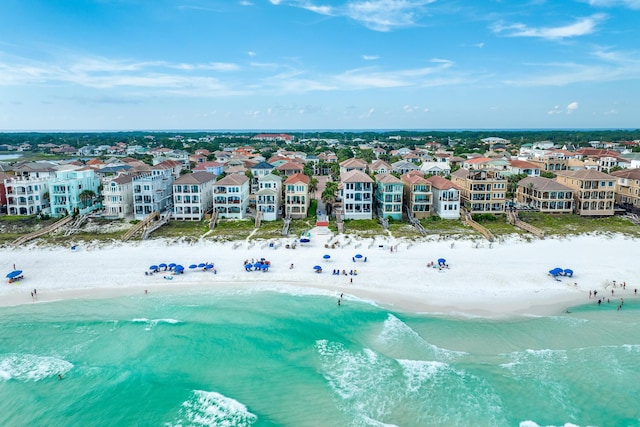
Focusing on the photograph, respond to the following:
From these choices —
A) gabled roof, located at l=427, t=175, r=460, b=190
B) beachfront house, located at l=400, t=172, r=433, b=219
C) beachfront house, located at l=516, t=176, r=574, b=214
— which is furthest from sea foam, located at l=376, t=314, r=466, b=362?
beachfront house, located at l=516, t=176, r=574, b=214

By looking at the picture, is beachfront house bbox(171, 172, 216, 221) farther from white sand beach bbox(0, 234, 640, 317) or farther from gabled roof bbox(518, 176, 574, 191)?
gabled roof bbox(518, 176, 574, 191)

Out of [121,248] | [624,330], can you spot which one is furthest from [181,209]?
[624,330]

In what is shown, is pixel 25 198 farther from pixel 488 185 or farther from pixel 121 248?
pixel 488 185

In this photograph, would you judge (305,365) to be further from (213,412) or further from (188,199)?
(188,199)

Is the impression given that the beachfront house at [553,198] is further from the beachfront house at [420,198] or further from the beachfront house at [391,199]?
the beachfront house at [391,199]

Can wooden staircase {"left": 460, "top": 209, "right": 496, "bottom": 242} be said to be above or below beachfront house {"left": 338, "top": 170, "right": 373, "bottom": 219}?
below

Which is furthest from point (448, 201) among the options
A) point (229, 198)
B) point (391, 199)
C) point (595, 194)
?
point (229, 198)
